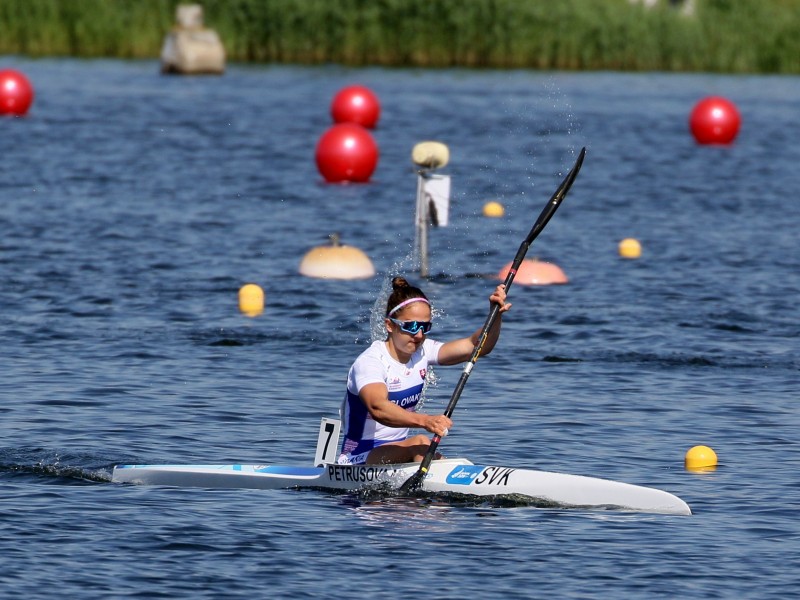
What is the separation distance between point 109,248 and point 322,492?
11.8 meters

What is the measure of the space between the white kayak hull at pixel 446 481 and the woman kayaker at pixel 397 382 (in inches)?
7.5

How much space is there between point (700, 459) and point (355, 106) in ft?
84.6

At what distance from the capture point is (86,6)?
159ft

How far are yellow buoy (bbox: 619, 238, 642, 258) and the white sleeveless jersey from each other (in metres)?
11.8

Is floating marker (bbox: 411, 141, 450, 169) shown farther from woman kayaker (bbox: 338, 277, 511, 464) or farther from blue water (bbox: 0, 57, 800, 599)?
woman kayaker (bbox: 338, 277, 511, 464)

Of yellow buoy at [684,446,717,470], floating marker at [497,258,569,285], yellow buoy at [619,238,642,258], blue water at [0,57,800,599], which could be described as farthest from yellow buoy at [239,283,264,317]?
yellow buoy at [684,446,717,470]

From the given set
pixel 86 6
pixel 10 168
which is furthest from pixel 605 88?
pixel 10 168

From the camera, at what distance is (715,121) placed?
37094 mm

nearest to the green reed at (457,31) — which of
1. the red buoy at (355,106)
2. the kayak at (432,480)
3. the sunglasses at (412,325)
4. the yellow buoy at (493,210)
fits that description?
the red buoy at (355,106)

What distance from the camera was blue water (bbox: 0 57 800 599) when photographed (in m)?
9.54

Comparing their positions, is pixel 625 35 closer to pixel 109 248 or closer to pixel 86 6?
pixel 86 6

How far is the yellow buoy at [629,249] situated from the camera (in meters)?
22.7

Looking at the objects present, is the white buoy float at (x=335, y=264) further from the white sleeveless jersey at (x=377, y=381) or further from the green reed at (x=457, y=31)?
the green reed at (x=457, y=31)

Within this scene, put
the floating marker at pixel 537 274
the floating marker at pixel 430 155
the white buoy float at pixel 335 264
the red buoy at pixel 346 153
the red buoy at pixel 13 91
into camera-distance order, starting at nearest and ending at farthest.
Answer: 1. the floating marker at pixel 430 155
2. the floating marker at pixel 537 274
3. the white buoy float at pixel 335 264
4. the red buoy at pixel 346 153
5. the red buoy at pixel 13 91
